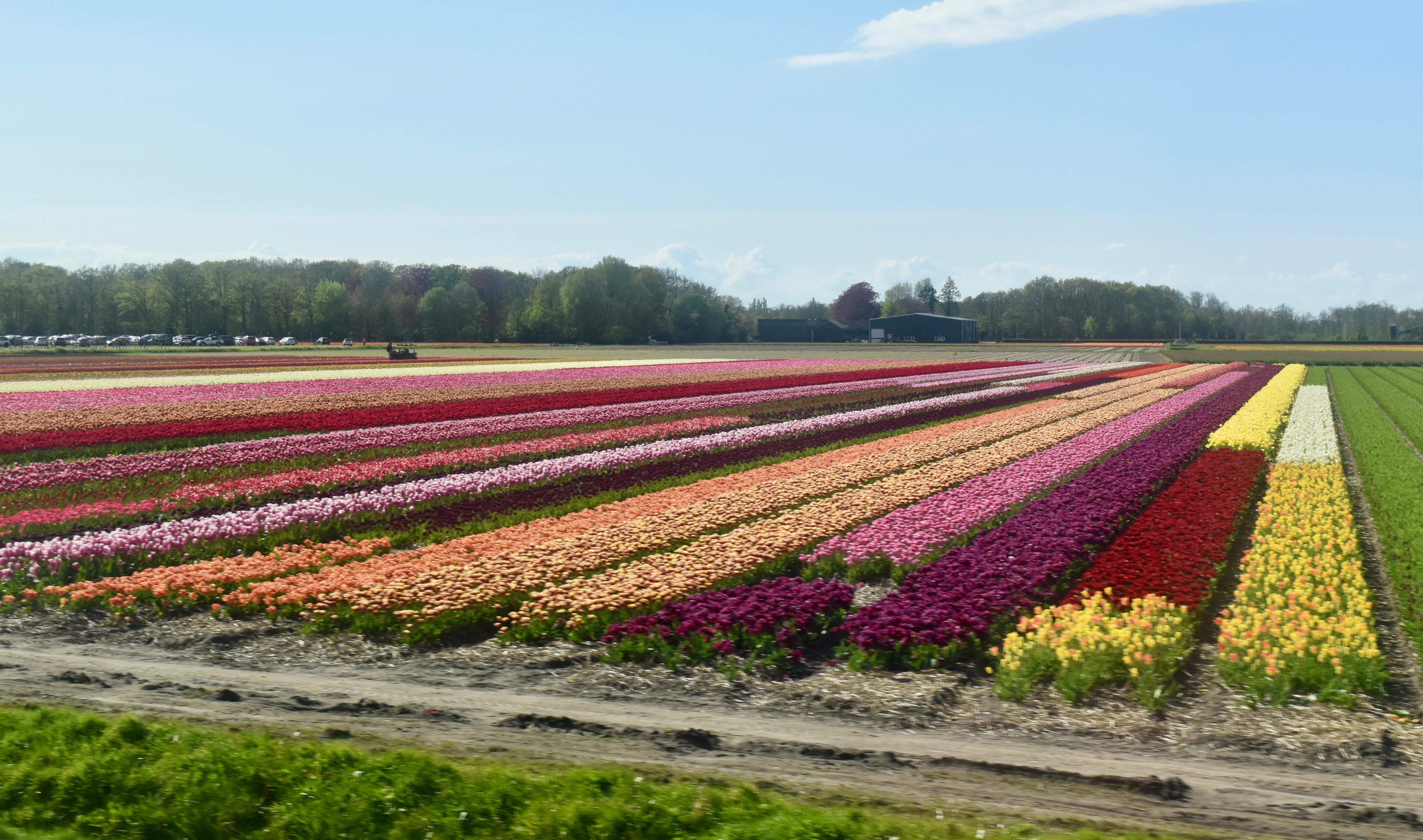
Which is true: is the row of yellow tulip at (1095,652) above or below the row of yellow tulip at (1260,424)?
below

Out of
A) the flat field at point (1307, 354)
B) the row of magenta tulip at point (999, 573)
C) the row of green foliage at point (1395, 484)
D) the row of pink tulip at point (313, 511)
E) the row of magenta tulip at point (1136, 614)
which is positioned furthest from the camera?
the flat field at point (1307, 354)

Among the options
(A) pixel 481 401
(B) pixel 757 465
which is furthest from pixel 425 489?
(A) pixel 481 401

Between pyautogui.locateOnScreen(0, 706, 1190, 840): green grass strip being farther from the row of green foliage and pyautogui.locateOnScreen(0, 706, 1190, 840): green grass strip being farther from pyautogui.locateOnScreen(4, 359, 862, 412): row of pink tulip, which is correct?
pyautogui.locateOnScreen(4, 359, 862, 412): row of pink tulip

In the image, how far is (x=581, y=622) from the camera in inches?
390

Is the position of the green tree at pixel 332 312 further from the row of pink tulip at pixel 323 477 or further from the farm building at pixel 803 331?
the row of pink tulip at pixel 323 477

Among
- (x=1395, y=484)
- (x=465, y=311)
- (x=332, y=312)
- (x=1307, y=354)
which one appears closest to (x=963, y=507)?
(x=1395, y=484)

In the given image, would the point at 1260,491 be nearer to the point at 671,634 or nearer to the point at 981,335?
the point at 671,634

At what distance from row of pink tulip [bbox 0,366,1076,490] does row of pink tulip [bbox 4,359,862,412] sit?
9343mm

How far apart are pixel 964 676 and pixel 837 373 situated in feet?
145

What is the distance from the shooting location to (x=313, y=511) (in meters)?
15.0

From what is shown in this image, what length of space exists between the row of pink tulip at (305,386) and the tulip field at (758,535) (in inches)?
85.6

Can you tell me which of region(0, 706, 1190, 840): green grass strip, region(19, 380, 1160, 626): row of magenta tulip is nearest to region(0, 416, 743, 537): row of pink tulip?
region(19, 380, 1160, 626): row of magenta tulip

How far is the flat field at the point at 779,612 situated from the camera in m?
7.18

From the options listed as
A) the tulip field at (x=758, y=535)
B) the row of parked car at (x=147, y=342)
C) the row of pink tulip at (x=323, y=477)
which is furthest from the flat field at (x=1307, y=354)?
the row of parked car at (x=147, y=342)
